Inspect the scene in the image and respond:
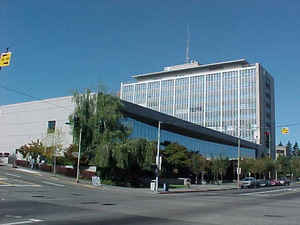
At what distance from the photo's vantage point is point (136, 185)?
4328cm

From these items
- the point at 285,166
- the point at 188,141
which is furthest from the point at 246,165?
the point at 285,166

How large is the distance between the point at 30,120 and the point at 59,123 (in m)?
9.38

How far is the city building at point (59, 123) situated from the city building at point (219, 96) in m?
38.3

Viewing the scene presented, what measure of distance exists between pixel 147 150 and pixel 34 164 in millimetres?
18408

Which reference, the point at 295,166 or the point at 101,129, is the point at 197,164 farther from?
the point at 295,166

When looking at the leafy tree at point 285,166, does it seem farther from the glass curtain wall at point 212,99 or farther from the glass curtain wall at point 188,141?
the glass curtain wall at point 212,99

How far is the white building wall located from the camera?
55.3 m

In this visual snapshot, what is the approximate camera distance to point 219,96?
118875 mm

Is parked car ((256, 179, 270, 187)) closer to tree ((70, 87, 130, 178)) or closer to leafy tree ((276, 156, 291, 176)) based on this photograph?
tree ((70, 87, 130, 178))

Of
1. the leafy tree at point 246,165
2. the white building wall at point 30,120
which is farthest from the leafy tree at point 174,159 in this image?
the leafy tree at point 246,165

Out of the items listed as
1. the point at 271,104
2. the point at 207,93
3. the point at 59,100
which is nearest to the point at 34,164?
the point at 59,100

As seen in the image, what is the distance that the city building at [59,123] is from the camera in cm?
5547

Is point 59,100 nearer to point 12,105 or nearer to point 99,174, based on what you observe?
point 12,105

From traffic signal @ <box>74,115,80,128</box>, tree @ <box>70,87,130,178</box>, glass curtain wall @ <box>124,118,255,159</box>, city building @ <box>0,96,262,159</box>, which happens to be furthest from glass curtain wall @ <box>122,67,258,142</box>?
traffic signal @ <box>74,115,80,128</box>
